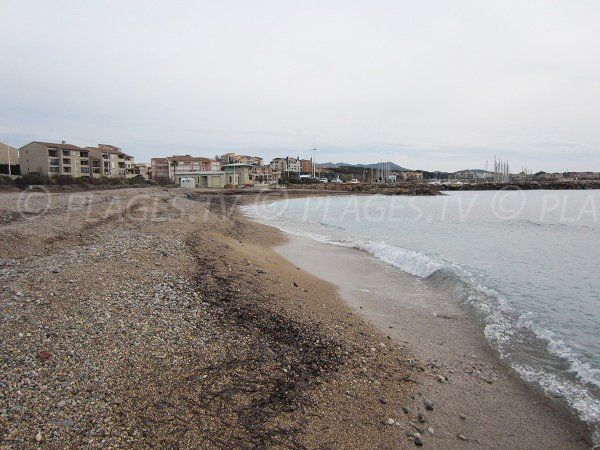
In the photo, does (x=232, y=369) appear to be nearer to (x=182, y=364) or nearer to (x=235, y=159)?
(x=182, y=364)

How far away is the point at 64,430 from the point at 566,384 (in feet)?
20.4

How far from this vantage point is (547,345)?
6.68 m

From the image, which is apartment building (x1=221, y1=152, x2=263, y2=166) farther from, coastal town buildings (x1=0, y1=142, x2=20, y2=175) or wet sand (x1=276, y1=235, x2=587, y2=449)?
wet sand (x1=276, y1=235, x2=587, y2=449)

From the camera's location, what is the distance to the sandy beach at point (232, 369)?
143 inches

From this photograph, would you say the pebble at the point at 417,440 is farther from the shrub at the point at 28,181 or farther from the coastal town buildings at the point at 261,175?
the coastal town buildings at the point at 261,175

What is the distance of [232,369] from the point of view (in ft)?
15.2

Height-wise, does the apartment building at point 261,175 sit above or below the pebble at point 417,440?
above

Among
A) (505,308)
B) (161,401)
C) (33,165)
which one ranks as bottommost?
(505,308)

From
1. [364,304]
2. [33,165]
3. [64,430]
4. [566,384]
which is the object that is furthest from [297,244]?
[33,165]

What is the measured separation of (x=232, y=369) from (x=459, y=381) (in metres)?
3.13

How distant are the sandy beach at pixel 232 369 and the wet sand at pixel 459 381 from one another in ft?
0.08

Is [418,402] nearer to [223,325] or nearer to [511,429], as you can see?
[511,429]

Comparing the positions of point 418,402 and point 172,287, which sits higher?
point 172,287

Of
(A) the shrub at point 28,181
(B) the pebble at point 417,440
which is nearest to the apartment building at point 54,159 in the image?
(A) the shrub at point 28,181
